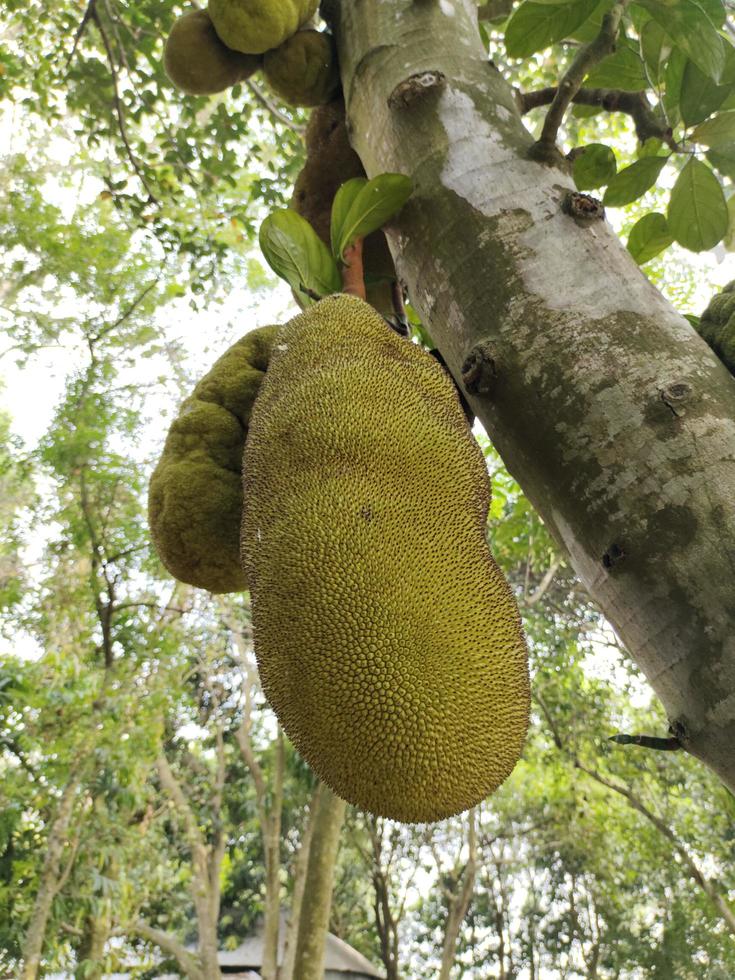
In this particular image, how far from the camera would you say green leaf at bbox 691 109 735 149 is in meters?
1.06

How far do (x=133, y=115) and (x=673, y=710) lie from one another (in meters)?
3.24

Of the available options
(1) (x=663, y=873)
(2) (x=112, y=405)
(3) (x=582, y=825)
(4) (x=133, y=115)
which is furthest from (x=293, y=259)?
(1) (x=663, y=873)

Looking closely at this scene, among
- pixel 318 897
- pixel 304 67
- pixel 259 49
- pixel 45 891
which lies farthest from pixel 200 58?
pixel 318 897

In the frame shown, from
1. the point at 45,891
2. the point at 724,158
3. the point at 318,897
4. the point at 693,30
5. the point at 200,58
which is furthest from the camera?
the point at 318,897

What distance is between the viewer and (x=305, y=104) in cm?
153

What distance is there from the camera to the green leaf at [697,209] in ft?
3.67

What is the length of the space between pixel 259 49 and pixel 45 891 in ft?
10.7

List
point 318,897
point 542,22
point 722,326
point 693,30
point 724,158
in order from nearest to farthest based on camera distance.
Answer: point 722,326 → point 693,30 → point 542,22 → point 724,158 → point 318,897

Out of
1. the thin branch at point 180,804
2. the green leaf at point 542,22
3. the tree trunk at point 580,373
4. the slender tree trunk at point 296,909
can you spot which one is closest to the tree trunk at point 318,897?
the slender tree trunk at point 296,909

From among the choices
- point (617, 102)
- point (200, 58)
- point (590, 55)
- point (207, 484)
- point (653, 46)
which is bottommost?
point (207, 484)

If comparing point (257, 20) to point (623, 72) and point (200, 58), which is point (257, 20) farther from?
point (623, 72)

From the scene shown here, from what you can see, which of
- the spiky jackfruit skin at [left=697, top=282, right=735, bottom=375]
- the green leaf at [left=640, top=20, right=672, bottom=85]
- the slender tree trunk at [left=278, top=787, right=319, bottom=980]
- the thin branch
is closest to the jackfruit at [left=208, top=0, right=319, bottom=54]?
the green leaf at [left=640, top=20, right=672, bottom=85]

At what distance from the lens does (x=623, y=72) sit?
3.82 feet

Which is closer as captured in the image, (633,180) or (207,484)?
(207,484)
